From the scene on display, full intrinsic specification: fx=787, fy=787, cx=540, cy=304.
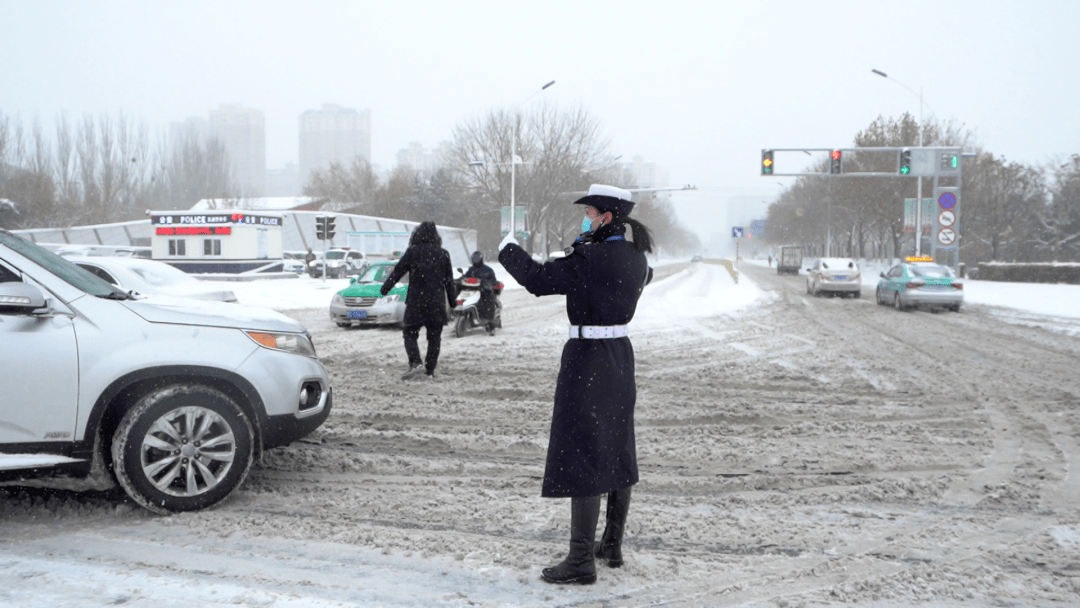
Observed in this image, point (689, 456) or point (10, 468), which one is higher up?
point (10, 468)

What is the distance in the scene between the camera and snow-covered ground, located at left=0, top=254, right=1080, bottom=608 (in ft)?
11.5

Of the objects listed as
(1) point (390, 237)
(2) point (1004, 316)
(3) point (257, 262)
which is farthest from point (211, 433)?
(1) point (390, 237)

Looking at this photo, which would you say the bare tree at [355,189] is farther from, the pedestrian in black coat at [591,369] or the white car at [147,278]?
the pedestrian in black coat at [591,369]

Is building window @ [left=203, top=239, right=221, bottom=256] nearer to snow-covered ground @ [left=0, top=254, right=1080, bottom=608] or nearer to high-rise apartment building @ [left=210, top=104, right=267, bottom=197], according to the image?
snow-covered ground @ [left=0, top=254, right=1080, bottom=608]

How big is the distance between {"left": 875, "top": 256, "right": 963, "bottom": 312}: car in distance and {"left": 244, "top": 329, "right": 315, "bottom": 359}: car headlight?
20.3 metres

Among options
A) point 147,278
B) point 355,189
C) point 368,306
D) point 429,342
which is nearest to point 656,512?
point 429,342

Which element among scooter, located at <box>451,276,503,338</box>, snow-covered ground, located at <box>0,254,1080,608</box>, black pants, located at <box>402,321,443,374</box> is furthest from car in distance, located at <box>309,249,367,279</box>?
snow-covered ground, located at <box>0,254,1080,608</box>

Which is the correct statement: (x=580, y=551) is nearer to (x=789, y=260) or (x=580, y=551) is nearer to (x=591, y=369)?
(x=591, y=369)

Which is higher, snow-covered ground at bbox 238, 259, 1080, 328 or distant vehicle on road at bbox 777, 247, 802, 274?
distant vehicle on road at bbox 777, 247, 802, 274

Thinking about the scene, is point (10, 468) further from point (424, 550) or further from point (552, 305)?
point (552, 305)

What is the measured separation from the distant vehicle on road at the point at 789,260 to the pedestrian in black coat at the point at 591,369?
200 ft

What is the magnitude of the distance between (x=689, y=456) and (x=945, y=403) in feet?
12.4

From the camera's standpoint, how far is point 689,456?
5906 millimetres

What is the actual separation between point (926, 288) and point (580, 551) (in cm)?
2092
